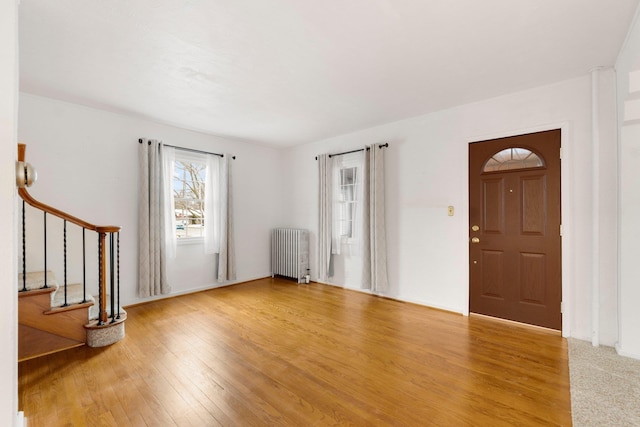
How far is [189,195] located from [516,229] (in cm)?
467

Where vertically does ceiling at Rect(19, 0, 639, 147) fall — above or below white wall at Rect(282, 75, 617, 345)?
above

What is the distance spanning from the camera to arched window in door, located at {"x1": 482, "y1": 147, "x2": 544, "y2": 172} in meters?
3.26

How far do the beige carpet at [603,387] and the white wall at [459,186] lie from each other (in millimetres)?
329

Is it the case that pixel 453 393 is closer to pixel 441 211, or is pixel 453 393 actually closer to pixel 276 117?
pixel 441 211

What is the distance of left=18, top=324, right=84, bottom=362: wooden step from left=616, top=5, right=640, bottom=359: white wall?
5132mm

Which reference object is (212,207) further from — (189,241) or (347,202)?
(347,202)

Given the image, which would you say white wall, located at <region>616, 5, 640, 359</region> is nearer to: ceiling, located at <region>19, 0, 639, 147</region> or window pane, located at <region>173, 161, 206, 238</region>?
ceiling, located at <region>19, 0, 639, 147</region>

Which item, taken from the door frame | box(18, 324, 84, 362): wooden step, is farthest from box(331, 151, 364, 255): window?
box(18, 324, 84, 362): wooden step

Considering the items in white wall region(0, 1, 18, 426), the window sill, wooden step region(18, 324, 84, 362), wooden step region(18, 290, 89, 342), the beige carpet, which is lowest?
the beige carpet

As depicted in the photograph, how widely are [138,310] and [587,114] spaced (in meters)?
5.72

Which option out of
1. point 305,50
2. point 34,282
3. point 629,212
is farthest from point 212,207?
point 629,212

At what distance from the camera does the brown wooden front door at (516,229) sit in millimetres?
3145

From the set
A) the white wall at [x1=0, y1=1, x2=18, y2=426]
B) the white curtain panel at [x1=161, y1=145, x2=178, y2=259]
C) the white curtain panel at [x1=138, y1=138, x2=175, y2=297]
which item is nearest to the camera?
the white wall at [x1=0, y1=1, x2=18, y2=426]

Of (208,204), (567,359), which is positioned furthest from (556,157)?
(208,204)
